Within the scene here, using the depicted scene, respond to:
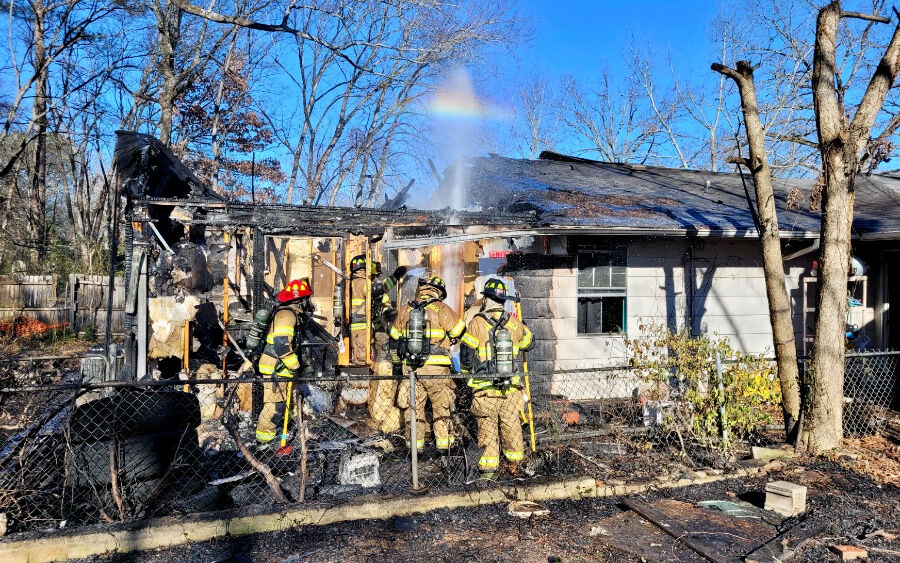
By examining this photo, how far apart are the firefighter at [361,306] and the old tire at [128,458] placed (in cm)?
409

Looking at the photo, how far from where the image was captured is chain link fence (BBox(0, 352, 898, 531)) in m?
4.38

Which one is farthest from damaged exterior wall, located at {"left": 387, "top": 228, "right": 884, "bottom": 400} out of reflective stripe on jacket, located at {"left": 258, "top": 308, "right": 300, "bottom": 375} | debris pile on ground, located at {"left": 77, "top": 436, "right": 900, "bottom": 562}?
debris pile on ground, located at {"left": 77, "top": 436, "right": 900, "bottom": 562}

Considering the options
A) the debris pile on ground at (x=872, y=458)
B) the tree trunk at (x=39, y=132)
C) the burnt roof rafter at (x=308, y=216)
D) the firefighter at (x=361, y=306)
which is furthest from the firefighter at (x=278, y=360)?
the tree trunk at (x=39, y=132)

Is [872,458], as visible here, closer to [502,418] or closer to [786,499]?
[786,499]

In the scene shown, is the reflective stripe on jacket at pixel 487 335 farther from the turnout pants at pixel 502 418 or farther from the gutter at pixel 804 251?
the gutter at pixel 804 251

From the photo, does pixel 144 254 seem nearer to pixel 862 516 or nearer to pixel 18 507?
pixel 18 507

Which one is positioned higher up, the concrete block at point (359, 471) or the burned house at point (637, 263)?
the burned house at point (637, 263)

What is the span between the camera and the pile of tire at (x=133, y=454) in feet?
14.3

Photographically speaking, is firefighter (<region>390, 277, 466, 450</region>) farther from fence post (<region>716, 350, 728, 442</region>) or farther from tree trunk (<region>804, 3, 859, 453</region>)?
tree trunk (<region>804, 3, 859, 453</region>)

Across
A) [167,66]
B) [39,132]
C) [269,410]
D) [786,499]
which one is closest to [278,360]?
[269,410]

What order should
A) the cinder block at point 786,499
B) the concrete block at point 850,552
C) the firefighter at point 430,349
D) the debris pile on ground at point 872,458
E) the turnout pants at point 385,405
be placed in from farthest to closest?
the turnout pants at point 385,405 → the firefighter at point 430,349 → the debris pile on ground at point 872,458 → the cinder block at point 786,499 → the concrete block at point 850,552

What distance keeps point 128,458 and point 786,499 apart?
503cm

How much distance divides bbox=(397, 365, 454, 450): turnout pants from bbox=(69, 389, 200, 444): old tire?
2.19 meters

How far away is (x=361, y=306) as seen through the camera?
9.08 meters
